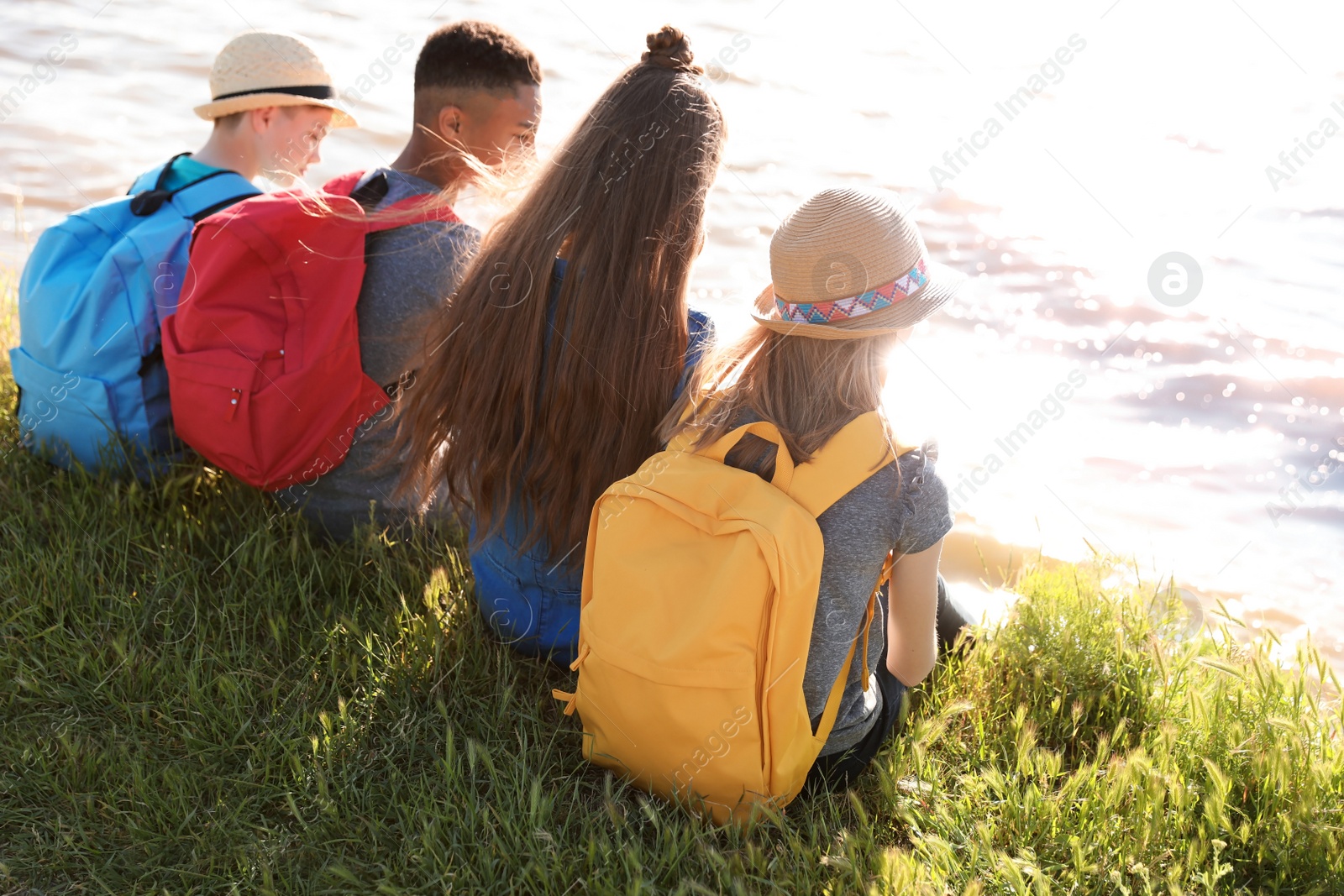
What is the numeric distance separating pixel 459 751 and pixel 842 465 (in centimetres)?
102

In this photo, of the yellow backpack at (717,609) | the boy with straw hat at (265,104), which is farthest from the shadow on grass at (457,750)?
Answer: the boy with straw hat at (265,104)

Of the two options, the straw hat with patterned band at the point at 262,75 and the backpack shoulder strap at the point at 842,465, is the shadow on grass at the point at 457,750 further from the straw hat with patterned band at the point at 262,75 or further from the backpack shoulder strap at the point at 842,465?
the straw hat with patterned band at the point at 262,75

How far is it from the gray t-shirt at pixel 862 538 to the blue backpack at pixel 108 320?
1813 millimetres

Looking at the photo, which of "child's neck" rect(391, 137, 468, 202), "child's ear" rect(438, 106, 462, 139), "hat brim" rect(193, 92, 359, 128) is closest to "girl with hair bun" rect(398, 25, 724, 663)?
"child's neck" rect(391, 137, 468, 202)

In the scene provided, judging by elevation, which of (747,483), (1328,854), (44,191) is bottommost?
(44,191)

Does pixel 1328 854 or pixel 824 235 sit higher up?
pixel 824 235

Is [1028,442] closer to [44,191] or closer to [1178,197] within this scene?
[1178,197]

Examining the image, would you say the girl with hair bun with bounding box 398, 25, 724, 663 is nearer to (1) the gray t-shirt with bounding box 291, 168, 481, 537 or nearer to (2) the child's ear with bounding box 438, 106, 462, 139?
(1) the gray t-shirt with bounding box 291, 168, 481, 537

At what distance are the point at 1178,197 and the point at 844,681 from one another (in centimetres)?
509

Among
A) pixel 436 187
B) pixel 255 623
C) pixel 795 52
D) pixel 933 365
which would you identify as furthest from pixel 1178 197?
pixel 255 623

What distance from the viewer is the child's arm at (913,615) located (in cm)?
213

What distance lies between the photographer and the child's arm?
7.00 ft

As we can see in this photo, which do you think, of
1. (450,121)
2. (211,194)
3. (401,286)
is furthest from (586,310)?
(211,194)

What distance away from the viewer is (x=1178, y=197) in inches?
248
